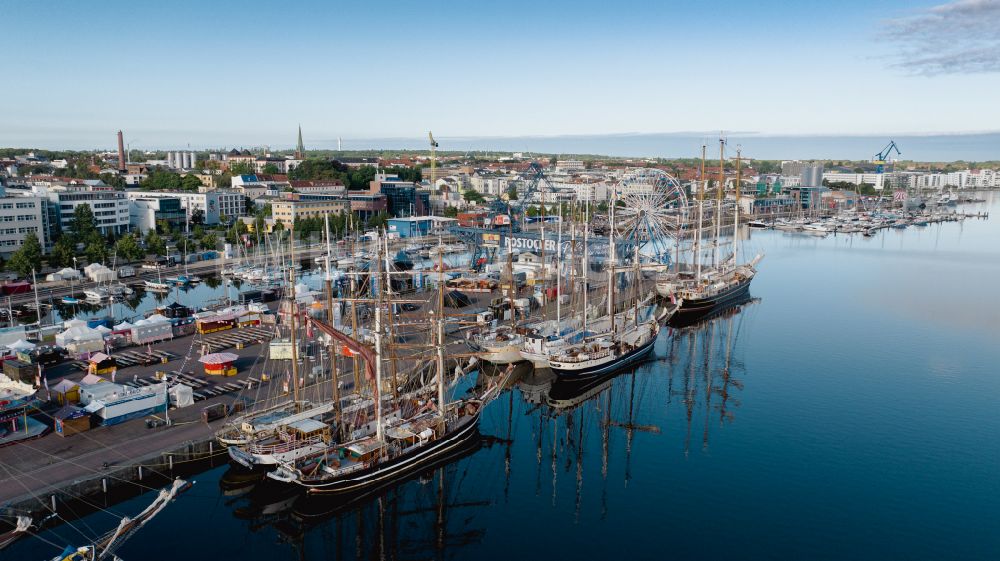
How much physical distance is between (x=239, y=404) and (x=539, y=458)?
6.42m

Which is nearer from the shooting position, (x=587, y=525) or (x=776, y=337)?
(x=587, y=525)

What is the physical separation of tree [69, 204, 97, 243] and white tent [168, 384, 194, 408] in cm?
2456

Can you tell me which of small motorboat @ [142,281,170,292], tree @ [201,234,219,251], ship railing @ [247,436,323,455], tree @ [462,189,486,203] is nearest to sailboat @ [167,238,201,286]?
small motorboat @ [142,281,170,292]

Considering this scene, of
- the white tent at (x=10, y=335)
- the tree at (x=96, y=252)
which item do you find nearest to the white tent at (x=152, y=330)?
the white tent at (x=10, y=335)

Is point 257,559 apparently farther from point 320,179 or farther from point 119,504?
point 320,179

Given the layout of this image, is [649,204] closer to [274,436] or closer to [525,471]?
[525,471]

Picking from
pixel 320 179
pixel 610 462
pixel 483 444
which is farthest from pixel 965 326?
pixel 320 179

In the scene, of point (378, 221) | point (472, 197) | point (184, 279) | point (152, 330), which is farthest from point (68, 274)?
point (472, 197)

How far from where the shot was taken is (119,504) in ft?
37.3

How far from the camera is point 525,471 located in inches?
546

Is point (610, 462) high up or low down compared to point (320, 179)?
down

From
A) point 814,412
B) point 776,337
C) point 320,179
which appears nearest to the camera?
point 814,412

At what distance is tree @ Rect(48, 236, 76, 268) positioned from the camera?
102 feet

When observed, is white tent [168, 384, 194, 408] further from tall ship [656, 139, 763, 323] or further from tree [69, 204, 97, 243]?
tree [69, 204, 97, 243]
